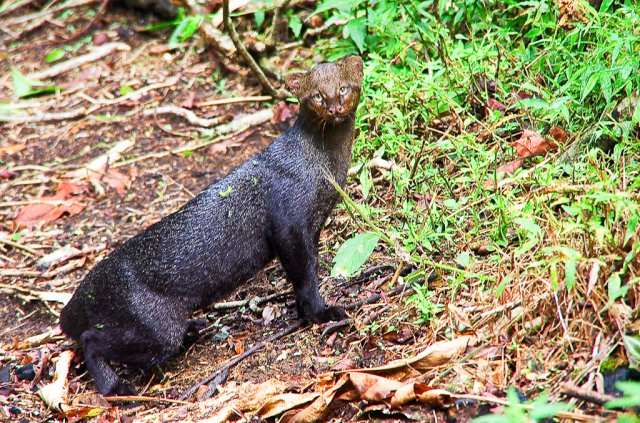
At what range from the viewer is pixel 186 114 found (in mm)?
7879

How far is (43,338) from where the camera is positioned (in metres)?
5.57

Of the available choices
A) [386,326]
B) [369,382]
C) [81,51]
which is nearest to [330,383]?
[369,382]

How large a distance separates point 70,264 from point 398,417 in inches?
144

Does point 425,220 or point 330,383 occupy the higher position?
point 425,220

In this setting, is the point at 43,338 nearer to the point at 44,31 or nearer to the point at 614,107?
the point at 614,107

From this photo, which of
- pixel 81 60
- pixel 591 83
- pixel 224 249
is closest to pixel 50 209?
pixel 224 249

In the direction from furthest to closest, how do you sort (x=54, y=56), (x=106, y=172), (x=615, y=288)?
(x=54, y=56), (x=106, y=172), (x=615, y=288)

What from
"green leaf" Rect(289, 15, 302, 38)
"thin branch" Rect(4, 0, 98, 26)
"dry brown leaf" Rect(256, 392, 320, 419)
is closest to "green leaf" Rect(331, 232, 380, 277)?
"dry brown leaf" Rect(256, 392, 320, 419)

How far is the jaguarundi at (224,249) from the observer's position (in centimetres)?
505

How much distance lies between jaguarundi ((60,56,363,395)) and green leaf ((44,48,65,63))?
16.5 feet

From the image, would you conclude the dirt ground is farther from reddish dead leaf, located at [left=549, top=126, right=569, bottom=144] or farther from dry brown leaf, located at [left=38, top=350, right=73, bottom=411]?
reddish dead leaf, located at [left=549, top=126, right=569, bottom=144]

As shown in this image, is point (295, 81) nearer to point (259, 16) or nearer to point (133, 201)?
point (133, 201)

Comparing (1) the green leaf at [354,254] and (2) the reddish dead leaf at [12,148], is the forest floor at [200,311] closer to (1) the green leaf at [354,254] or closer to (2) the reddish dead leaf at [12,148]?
(2) the reddish dead leaf at [12,148]

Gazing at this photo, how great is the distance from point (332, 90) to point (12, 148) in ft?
14.7
